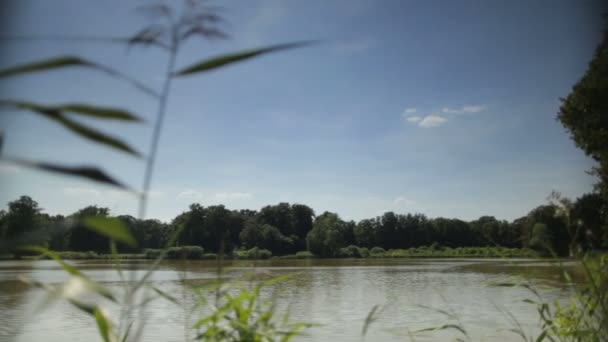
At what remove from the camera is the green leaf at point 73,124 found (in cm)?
39

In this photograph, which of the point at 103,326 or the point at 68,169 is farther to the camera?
the point at 103,326

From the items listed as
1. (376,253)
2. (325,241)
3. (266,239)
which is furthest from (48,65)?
(376,253)

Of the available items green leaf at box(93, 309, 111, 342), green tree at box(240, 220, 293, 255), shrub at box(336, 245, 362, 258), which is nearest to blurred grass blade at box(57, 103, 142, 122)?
green leaf at box(93, 309, 111, 342)

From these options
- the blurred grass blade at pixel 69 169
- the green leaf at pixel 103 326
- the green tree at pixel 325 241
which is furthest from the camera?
the green tree at pixel 325 241

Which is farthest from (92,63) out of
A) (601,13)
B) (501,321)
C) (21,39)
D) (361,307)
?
(601,13)

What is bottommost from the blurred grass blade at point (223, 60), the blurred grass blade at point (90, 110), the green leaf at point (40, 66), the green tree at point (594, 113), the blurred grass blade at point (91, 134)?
the blurred grass blade at point (91, 134)

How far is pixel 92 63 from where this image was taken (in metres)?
0.47

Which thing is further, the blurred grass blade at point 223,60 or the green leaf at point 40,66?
the blurred grass blade at point 223,60

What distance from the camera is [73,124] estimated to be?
1.34ft

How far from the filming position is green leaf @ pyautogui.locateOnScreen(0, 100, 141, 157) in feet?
1.29

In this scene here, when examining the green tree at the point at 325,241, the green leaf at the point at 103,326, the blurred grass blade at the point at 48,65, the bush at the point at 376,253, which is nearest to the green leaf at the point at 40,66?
the blurred grass blade at the point at 48,65

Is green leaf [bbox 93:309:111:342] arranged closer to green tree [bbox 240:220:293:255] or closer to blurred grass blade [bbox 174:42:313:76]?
blurred grass blade [bbox 174:42:313:76]

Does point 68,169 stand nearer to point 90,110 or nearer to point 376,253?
point 90,110

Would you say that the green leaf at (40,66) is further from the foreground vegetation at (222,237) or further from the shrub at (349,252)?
the shrub at (349,252)
